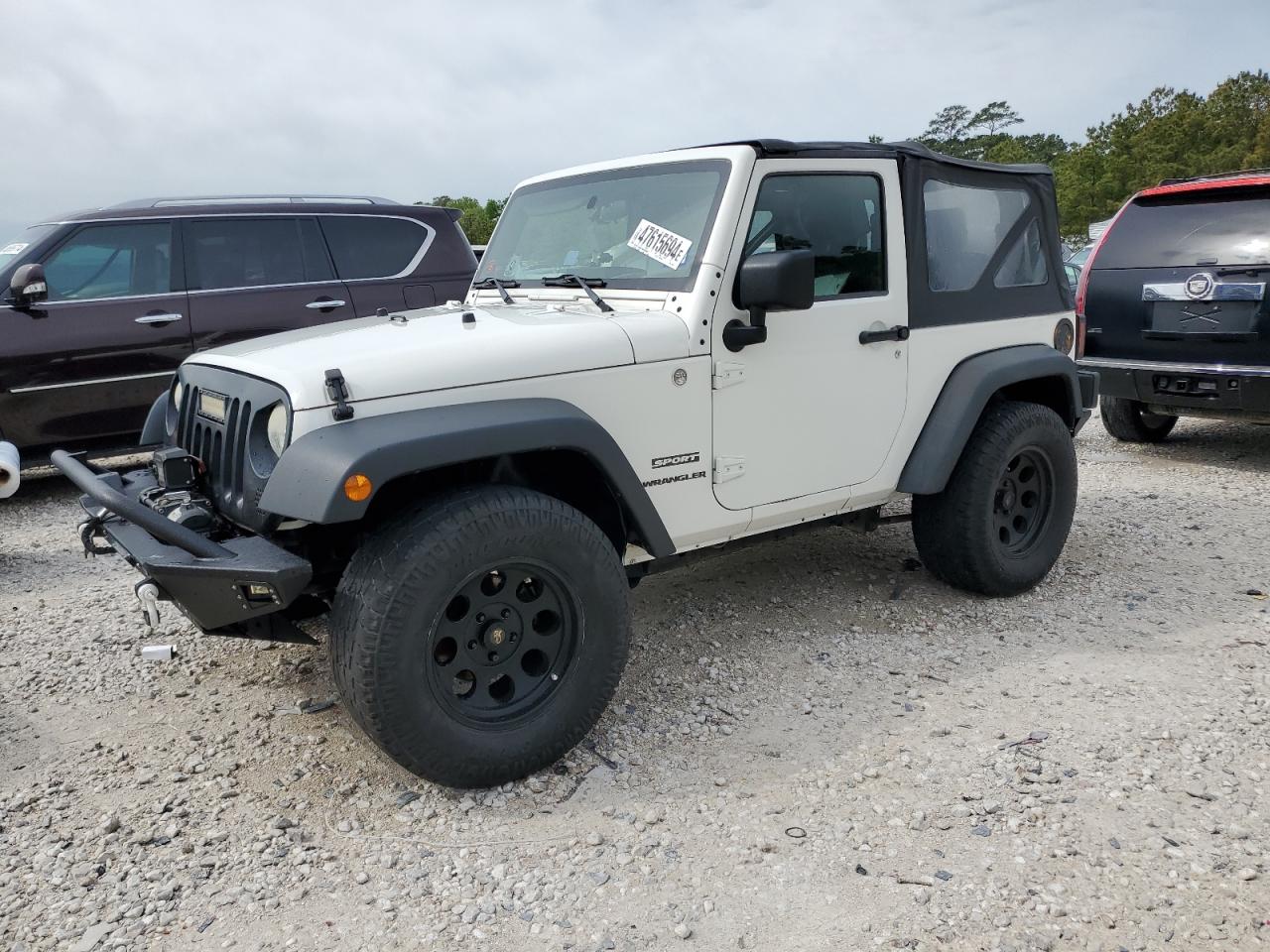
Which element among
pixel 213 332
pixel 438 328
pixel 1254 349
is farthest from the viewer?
pixel 213 332

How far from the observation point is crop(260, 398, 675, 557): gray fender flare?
2408 millimetres

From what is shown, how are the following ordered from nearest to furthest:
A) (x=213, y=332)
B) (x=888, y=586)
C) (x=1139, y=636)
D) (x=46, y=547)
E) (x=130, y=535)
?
(x=130, y=535) < (x=1139, y=636) < (x=888, y=586) < (x=46, y=547) < (x=213, y=332)

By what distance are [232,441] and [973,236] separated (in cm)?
304

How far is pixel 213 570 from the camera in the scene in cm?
250

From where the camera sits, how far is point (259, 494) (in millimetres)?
2629

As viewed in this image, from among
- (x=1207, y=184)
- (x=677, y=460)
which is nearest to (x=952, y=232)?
(x=677, y=460)

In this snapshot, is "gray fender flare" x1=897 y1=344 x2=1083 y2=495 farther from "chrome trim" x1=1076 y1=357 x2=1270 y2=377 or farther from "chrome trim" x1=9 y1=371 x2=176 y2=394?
"chrome trim" x1=9 y1=371 x2=176 y2=394

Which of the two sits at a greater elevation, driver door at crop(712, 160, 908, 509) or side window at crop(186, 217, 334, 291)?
side window at crop(186, 217, 334, 291)

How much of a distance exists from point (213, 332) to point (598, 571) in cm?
469

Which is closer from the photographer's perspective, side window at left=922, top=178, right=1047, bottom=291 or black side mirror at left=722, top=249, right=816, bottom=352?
black side mirror at left=722, top=249, right=816, bottom=352

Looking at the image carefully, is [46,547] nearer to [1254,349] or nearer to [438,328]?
[438,328]

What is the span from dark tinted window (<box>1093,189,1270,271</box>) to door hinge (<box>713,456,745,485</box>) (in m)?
4.49

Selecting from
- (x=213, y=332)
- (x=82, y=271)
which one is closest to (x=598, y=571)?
(x=213, y=332)

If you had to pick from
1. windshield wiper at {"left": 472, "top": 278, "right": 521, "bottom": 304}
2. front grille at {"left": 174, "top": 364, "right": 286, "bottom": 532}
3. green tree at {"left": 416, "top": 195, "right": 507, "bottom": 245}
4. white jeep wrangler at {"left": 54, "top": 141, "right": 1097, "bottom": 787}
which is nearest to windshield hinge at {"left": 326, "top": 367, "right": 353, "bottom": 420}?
white jeep wrangler at {"left": 54, "top": 141, "right": 1097, "bottom": 787}
